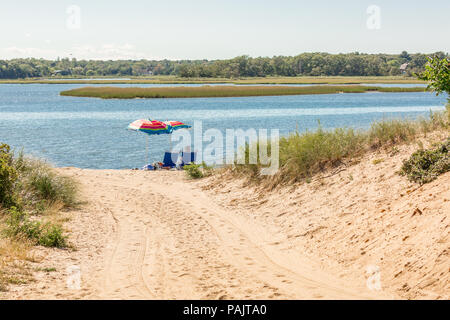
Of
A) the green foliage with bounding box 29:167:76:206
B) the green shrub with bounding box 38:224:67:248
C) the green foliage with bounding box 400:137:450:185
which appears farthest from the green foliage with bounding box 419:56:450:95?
the green foliage with bounding box 29:167:76:206

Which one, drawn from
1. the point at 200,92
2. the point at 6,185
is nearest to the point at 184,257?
the point at 6,185

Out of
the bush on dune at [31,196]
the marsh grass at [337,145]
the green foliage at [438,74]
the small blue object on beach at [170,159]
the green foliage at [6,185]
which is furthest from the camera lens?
the small blue object on beach at [170,159]

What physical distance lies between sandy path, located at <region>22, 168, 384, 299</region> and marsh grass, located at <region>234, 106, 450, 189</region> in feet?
7.08

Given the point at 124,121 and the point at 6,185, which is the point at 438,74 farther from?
the point at 124,121

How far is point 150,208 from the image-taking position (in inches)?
560

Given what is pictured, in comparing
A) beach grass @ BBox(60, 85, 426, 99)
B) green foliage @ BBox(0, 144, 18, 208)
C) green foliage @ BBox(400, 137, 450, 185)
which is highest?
beach grass @ BBox(60, 85, 426, 99)

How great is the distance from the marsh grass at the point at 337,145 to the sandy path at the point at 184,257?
84.9 inches

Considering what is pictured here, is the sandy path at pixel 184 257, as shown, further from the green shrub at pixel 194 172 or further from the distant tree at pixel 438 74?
the distant tree at pixel 438 74

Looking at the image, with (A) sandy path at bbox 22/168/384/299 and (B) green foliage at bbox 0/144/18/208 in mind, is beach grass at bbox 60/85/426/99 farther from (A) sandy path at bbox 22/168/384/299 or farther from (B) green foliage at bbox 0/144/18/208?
(B) green foliage at bbox 0/144/18/208

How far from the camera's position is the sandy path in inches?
302

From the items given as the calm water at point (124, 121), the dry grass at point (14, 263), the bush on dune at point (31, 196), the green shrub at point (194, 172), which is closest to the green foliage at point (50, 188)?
the bush on dune at point (31, 196)

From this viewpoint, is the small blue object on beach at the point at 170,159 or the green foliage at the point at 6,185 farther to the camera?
the small blue object on beach at the point at 170,159

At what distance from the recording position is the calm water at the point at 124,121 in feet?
111

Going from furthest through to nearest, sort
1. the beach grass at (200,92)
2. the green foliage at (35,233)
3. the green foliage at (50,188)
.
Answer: the beach grass at (200,92), the green foliage at (50,188), the green foliage at (35,233)
